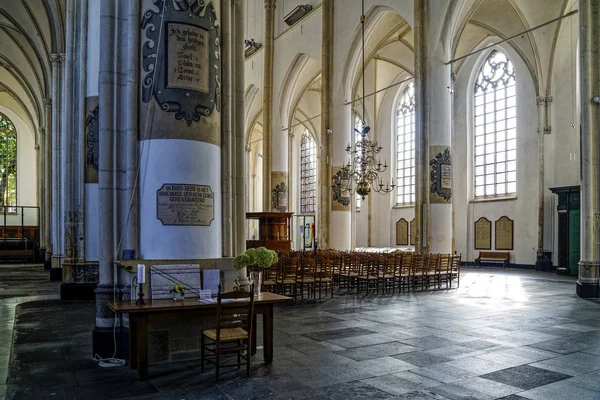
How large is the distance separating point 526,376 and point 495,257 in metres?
18.9

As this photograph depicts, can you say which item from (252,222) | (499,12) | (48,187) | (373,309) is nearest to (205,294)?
(373,309)

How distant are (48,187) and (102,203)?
2096cm

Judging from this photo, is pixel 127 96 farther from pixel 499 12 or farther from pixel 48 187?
pixel 48 187

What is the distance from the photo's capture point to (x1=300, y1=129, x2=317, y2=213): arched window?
1496 inches

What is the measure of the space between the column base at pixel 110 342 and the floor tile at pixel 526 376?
409 centimetres

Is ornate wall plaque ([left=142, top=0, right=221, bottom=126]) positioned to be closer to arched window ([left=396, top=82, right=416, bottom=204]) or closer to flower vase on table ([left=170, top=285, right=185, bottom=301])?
flower vase on table ([left=170, top=285, right=185, bottom=301])

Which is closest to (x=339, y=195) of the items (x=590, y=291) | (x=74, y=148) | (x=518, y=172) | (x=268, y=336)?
(x=518, y=172)

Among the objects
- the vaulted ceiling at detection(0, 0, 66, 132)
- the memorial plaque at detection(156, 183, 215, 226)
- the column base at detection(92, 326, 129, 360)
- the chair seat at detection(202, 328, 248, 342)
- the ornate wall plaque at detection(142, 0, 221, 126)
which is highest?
the vaulted ceiling at detection(0, 0, 66, 132)

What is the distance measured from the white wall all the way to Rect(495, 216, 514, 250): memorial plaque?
21cm

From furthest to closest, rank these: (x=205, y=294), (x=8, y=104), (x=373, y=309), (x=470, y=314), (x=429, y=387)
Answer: (x=8, y=104) → (x=373, y=309) → (x=470, y=314) → (x=205, y=294) → (x=429, y=387)

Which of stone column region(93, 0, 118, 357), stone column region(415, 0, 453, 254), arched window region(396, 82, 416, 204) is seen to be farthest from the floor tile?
arched window region(396, 82, 416, 204)

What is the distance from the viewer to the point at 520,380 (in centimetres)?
522

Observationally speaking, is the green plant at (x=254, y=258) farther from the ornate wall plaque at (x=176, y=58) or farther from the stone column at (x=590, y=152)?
the stone column at (x=590, y=152)

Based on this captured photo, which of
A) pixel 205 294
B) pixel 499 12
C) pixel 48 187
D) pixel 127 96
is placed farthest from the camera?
pixel 48 187
